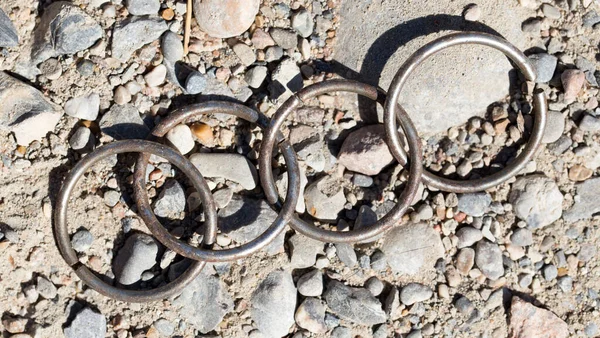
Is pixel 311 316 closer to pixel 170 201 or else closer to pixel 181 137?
pixel 170 201

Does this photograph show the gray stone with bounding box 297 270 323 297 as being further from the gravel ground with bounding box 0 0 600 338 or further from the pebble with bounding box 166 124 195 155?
the pebble with bounding box 166 124 195 155

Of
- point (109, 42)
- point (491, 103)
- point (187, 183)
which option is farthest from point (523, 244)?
point (109, 42)

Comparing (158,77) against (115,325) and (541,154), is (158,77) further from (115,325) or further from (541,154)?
(541,154)

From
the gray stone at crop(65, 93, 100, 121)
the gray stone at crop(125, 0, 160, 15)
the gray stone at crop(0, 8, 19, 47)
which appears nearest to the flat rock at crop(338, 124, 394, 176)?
the gray stone at crop(125, 0, 160, 15)

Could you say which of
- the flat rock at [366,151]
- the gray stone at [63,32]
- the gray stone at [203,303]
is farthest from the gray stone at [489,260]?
the gray stone at [63,32]

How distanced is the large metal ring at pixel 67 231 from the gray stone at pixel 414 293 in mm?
1444

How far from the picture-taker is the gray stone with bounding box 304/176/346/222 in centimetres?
534

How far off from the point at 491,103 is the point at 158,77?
8.01 ft

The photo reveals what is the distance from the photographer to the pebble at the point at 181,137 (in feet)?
17.0

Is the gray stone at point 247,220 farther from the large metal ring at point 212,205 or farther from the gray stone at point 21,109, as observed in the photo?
the gray stone at point 21,109

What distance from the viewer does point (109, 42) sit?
5.21 m

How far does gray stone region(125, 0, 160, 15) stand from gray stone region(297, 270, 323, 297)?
7.16 ft

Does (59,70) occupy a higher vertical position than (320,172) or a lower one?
higher

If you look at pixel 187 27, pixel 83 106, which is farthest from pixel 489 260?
pixel 83 106
